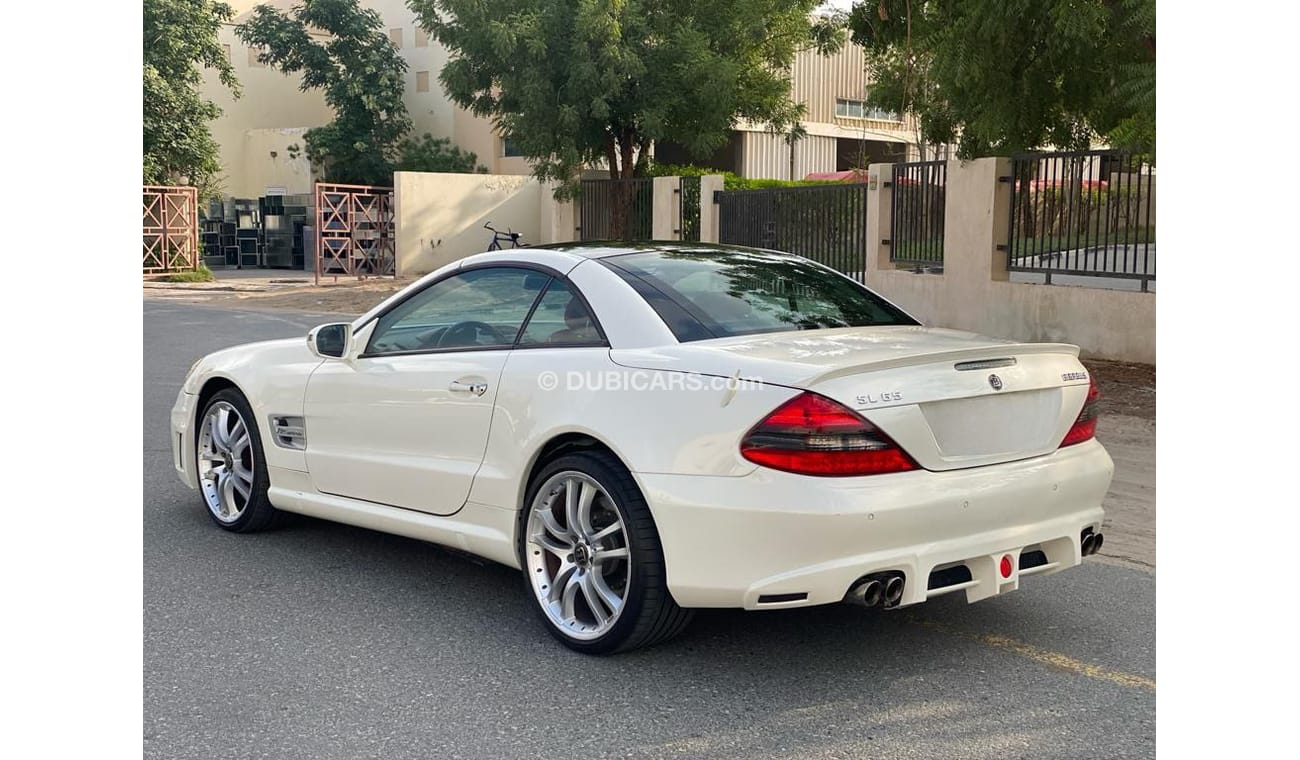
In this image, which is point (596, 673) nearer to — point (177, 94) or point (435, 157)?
point (177, 94)

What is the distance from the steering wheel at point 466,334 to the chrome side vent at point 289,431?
0.91 metres

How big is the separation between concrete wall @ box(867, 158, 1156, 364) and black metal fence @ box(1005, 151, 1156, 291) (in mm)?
201

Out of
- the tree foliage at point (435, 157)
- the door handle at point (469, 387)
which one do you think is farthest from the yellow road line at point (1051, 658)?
the tree foliage at point (435, 157)

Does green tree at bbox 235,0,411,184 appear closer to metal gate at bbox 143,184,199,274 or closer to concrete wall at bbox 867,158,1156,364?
metal gate at bbox 143,184,199,274

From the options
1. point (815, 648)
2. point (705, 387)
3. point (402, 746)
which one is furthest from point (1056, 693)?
point (402, 746)

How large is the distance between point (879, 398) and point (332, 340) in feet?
9.12

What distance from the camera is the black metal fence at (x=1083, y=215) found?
1255 centimetres

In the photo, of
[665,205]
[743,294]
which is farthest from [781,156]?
[743,294]

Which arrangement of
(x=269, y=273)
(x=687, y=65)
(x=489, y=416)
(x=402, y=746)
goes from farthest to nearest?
(x=269, y=273) → (x=687, y=65) → (x=489, y=416) → (x=402, y=746)

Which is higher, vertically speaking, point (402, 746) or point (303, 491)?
point (303, 491)

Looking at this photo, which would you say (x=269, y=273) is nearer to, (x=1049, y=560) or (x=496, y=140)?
(x=496, y=140)

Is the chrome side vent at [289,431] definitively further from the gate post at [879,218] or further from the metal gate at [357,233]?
the metal gate at [357,233]

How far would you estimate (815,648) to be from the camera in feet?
15.1

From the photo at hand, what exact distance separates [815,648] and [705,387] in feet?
3.72
